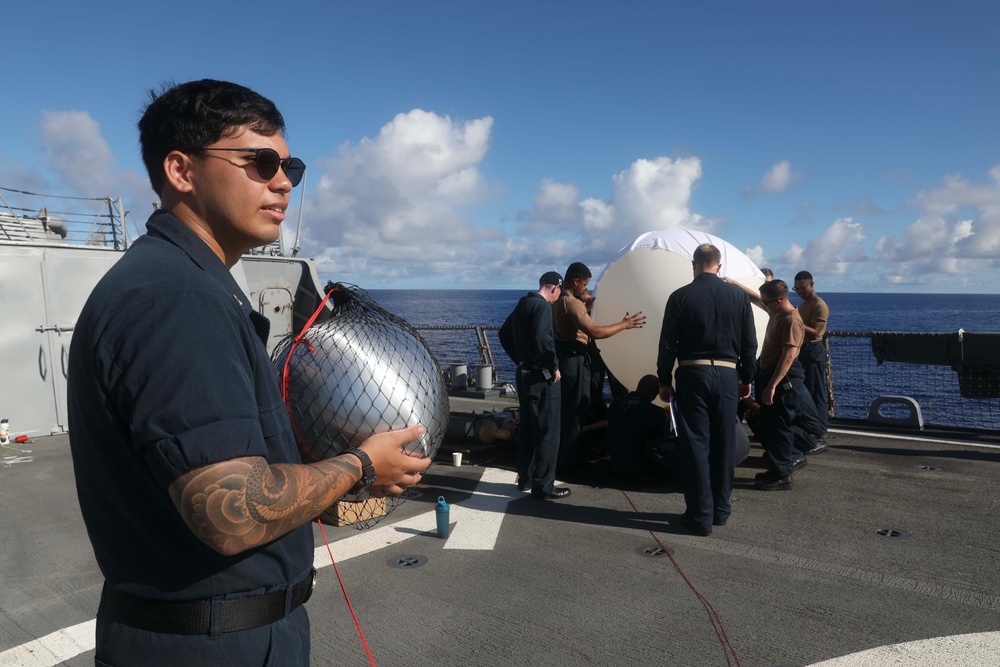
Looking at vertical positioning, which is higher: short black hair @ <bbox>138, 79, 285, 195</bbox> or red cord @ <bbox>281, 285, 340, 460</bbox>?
short black hair @ <bbox>138, 79, 285, 195</bbox>

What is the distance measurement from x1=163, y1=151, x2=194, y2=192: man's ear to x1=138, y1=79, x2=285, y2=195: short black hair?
15 millimetres

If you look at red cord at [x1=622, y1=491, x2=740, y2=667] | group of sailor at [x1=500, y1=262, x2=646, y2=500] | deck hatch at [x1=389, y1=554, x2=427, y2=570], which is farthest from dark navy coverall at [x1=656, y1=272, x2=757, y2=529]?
deck hatch at [x1=389, y1=554, x2=427, y2=570]

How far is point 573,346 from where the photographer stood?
748 centimetres

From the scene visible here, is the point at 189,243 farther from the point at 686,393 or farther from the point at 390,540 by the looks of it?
the point at 686,393

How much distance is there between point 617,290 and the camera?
809 centimetres

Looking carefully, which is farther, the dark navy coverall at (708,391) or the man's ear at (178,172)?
the dark navy coverall at (708,391)

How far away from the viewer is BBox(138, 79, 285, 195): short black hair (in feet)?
5.13

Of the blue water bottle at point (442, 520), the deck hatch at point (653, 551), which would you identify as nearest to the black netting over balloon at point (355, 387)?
the blue water bottle at point (442, 520)

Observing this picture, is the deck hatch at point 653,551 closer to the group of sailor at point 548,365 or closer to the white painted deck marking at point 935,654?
the group of sailor at point 548,365

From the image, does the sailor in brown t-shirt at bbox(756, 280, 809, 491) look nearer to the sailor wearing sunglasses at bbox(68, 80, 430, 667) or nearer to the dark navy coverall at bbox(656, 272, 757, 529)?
the dark navy coverall at bbox(656, 272, 757, 529)

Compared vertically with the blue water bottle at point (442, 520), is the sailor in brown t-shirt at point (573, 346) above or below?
above

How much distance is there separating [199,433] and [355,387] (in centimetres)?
75

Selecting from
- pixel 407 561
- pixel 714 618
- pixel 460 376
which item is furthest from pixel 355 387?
pixel 460 376

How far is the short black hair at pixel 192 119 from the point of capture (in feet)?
5.13
